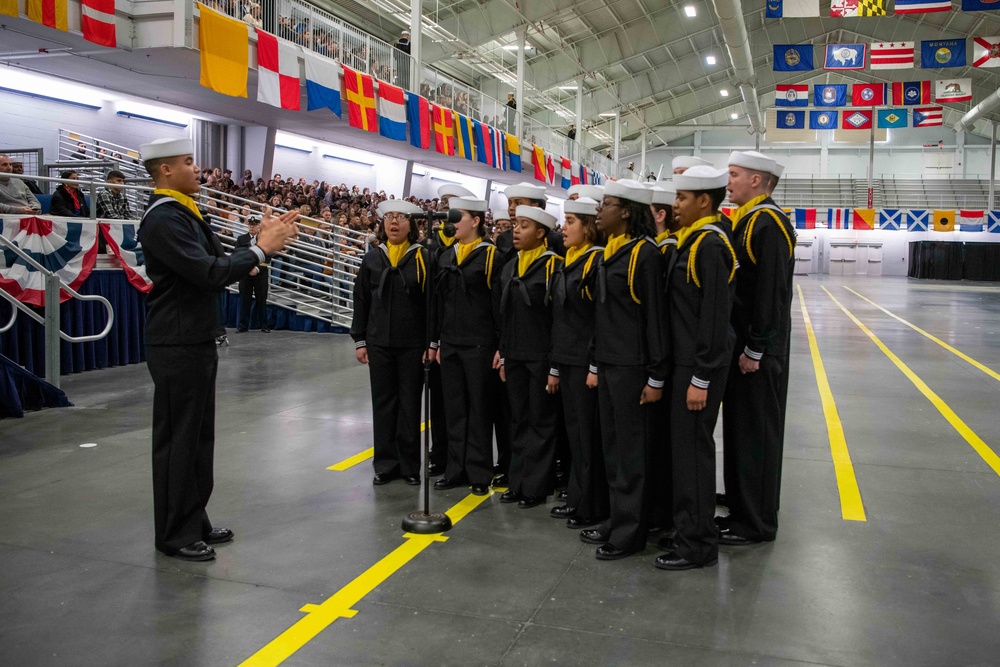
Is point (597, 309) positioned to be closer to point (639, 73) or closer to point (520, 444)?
point (520, 444)

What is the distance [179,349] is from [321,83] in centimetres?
1433

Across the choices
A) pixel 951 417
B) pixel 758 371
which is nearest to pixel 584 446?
pixel 758 371

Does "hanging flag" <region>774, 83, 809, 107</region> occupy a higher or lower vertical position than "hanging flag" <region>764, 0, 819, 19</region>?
higher

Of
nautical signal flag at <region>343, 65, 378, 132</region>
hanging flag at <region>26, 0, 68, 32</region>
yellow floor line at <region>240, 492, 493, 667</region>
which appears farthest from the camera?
nautical signal flag at <region>343, 65, 378, 132</region>

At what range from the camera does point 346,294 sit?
16188mm

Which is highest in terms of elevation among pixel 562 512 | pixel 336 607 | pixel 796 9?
pixel 796 9

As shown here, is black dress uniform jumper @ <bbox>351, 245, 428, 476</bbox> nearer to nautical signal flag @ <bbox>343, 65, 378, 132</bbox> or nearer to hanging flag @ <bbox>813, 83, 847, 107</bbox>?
nautical signal flag @ <bbox>343, 65, 378, 132</bbox>

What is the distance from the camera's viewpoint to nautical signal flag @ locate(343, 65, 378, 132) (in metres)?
18.6

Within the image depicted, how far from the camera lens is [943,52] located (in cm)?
2352

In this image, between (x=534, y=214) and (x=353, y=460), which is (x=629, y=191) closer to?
(x=534, y=214)

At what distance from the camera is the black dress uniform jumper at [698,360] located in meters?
4.09

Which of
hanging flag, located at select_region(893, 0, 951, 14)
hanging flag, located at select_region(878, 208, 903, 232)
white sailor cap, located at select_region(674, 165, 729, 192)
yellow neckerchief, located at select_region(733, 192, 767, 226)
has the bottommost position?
yellow neckerchief, located at select_region(733, 192, 767, 226)

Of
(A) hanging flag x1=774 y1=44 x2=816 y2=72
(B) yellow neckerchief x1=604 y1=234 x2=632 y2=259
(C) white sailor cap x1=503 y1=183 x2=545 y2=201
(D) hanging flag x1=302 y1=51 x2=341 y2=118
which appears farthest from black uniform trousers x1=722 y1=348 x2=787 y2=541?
(A) hanging flag x1=774 y1=44 x2=816 y2=72

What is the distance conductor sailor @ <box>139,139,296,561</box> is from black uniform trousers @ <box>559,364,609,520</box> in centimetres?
175
